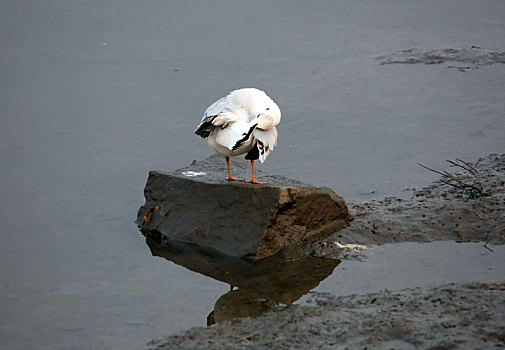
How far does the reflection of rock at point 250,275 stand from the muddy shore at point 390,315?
0.60 ft

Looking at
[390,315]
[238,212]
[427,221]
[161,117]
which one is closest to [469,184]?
[427,221]

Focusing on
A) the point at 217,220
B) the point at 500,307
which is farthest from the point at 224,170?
the point at 500,307

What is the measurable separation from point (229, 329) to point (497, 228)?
264 cm

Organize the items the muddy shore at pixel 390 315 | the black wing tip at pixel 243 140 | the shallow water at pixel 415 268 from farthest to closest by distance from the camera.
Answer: the black wing tip at pixel 243 140, the shallow water at pixel 415 268, the muddy shore at pixel 390 315

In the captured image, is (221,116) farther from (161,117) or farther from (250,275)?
(161,117)

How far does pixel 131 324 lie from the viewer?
215 inches

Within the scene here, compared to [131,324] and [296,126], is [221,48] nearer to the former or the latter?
[296,126]

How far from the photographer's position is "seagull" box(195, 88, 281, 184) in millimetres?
6285

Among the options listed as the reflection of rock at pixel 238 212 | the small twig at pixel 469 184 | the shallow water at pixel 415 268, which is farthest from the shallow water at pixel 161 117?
the shallow water at pixel 415 268

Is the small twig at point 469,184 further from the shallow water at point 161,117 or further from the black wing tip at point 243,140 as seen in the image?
the black wing tip at point 243,140

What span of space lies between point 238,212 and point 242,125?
728 mm

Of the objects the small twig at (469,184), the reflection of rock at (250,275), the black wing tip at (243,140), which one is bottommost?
the reflection of rock at (250,275)

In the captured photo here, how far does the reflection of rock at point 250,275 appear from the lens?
18.5 feet

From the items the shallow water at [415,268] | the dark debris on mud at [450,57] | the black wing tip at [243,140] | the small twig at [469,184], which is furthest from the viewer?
the dark debris on mud at [450,57]
